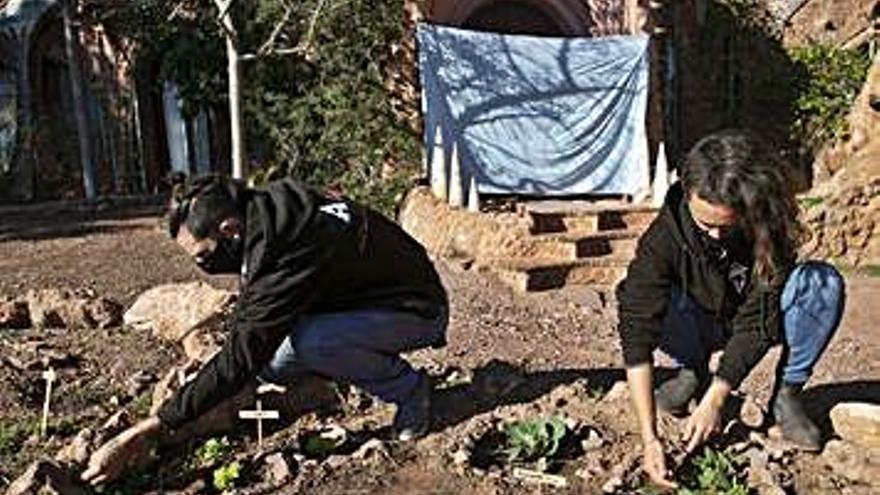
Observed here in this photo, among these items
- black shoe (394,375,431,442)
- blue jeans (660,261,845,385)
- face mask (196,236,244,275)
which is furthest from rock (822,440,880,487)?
face mask (196,236,244,275)

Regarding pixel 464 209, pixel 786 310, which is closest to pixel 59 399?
pixel 786 310

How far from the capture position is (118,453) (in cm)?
297

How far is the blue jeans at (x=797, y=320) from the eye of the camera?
3068 millimetres

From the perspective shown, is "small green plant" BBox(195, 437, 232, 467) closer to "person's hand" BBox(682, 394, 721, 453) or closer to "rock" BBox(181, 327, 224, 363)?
"rock" BBox(181, 327, 224, 363)

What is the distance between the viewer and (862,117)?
820cm

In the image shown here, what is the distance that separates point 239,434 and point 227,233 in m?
1.02

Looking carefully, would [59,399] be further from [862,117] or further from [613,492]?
[862,117]

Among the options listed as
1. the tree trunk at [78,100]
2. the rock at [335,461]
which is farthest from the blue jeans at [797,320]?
the tree trunk at [78,100]

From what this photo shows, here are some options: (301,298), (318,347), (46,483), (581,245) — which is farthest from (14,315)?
(581,245)

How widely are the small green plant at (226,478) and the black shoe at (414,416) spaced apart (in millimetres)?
578

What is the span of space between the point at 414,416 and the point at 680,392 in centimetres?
92

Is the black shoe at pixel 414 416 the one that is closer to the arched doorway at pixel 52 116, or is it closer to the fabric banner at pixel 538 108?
the fabric banner at pixel 538 108

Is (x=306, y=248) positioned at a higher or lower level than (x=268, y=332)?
higher

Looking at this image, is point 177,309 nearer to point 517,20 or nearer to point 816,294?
point 816,294
